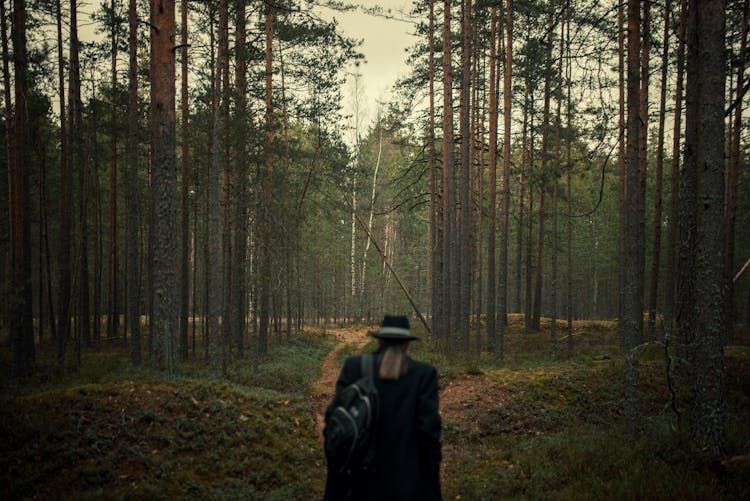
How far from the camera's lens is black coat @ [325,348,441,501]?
331 centimetres

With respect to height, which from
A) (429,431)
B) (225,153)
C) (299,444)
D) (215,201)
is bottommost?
(299,444)

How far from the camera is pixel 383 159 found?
44.4 meters

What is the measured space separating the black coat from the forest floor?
3308 mm

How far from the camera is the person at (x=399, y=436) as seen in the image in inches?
Answer: 130

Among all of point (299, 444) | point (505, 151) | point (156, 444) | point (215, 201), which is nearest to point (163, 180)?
point (215, 201)

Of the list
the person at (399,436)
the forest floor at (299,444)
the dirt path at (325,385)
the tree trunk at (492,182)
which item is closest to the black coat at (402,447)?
the person at (399,436)

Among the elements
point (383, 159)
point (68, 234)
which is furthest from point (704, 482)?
point (383, 159)

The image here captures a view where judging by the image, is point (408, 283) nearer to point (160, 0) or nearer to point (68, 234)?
point (68, 234)

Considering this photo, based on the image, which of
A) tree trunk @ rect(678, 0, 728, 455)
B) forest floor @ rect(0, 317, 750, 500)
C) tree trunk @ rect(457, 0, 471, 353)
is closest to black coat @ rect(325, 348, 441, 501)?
forest floor @ rect(0, 317, 750, 500)

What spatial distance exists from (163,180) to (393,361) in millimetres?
9245

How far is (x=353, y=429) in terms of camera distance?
3.08 meters

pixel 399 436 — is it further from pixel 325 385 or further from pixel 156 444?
pixel 325 385

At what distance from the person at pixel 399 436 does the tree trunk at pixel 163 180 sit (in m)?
8.66

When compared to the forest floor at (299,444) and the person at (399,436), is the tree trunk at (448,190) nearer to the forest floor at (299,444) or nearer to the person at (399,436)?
the forest floor at (299,444)
